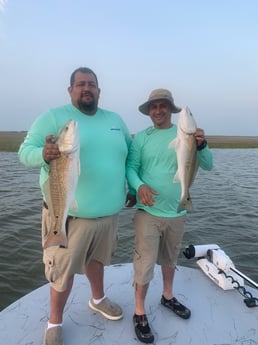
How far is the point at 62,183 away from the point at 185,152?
1276mm

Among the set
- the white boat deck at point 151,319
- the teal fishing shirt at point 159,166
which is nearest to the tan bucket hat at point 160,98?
the teal fishing shirt at point 159,166

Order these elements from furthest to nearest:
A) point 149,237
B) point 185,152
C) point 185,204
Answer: point 149,237 < point 185,204 < point 185,152

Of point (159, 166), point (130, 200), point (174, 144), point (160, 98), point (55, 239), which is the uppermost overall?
point (160, 98)

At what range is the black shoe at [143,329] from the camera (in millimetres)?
3738

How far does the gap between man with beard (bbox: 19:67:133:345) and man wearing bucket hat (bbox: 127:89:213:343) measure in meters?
0.32

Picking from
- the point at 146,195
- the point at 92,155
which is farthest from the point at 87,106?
the point at 146,195

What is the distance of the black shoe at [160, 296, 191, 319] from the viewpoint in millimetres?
4176

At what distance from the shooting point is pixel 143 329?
381cm

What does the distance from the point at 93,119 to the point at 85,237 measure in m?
1.15

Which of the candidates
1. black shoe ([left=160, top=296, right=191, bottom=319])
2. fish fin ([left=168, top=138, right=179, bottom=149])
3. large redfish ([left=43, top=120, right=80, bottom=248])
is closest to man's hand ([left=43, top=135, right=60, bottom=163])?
large redfish ([left=43, top=120, right=80, bottom=248])

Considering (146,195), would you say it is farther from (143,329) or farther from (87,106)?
(143,329)

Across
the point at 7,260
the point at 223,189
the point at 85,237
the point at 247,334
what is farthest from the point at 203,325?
the point at 223,189

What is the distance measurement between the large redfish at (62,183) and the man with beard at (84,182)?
219 mm

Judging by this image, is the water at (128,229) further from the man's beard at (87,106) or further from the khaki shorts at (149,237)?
the man's beard at (87,106)
